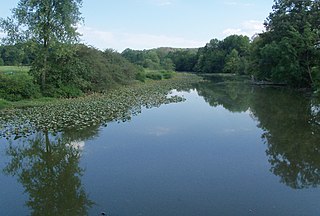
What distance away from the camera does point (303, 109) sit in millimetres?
19531

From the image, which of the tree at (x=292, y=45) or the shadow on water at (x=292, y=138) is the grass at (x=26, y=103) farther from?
the tree at (x=292, y=45)

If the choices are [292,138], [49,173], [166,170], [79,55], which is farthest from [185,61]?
[49,173]

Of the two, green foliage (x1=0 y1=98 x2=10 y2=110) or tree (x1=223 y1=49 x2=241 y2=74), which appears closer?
green foliage (x1=0 y1=98 x2=10 y2=110)

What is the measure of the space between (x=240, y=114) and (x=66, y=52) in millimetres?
12542

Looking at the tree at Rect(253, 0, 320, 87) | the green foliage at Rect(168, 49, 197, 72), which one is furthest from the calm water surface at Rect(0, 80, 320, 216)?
the green foliage at Rect(168, 49, 197, 72)

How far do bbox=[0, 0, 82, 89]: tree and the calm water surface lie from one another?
9376mm

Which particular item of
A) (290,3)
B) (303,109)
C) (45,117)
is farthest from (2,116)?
(290,3)

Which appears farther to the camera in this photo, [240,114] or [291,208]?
[240,114]

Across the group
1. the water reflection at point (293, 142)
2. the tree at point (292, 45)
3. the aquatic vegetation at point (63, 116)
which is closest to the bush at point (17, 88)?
the aquatic vegetation at point (63, 116)

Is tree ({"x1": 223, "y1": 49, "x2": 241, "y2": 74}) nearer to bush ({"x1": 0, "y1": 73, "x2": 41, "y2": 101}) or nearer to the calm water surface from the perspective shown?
bush ({"x1": 0, "y1": 73, "x2": 41, "y2": 101})

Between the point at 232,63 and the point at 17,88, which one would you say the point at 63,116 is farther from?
the point at 232,63

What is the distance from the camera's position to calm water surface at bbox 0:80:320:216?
21.1ft

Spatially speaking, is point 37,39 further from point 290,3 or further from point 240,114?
point 290,3

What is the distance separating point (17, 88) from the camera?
19.0m
